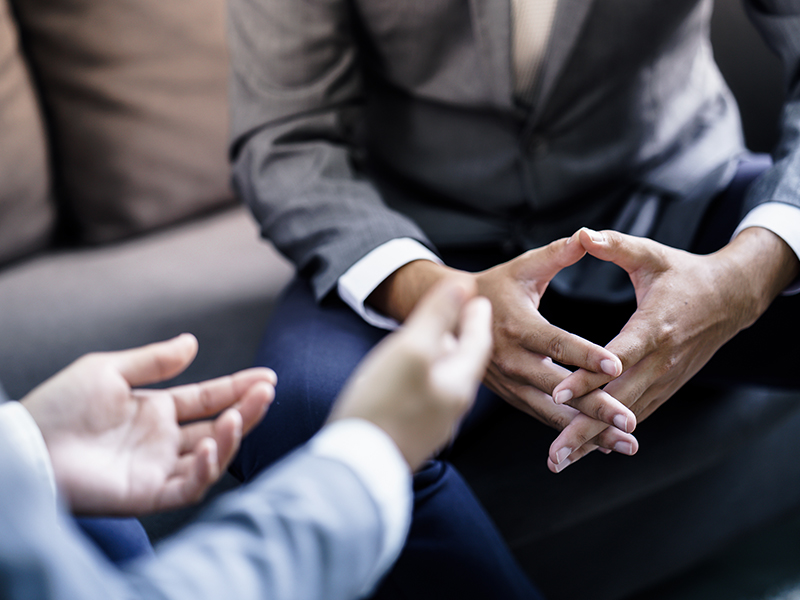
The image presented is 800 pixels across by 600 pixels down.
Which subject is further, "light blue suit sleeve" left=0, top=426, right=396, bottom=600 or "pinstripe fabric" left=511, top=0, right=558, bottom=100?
"pinstripe fabric" left=511, top=0, right=558, bottom=100

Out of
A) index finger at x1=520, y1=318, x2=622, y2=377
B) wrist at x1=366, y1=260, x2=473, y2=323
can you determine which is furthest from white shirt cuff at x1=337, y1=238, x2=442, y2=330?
index finger at x1=520, y1=318, x2=622, y2=377

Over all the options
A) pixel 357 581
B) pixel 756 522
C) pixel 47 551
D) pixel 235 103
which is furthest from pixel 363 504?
pixel 756 522

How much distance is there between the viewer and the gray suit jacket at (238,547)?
0.27m

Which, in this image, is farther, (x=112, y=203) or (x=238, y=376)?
(x=112, y=203)

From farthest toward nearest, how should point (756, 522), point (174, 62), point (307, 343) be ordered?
point (174, 62) → point (756, 522) → point (307, 343)

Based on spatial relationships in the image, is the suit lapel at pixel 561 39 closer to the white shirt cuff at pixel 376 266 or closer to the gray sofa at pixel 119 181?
the white shirt cuff at pixel 376 266

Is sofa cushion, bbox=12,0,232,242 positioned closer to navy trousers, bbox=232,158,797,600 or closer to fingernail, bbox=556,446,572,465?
navy trousers, bbox=232,158,797,600

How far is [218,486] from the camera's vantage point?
642mm

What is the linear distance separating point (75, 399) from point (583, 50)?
0.62 meters

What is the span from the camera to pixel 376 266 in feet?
2.10

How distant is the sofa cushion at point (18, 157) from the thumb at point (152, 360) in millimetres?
624

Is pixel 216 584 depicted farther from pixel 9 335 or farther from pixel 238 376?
pixel 9 335

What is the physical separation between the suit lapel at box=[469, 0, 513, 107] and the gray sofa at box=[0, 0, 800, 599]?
0.39 m

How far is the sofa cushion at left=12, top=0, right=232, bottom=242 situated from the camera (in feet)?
3.06
